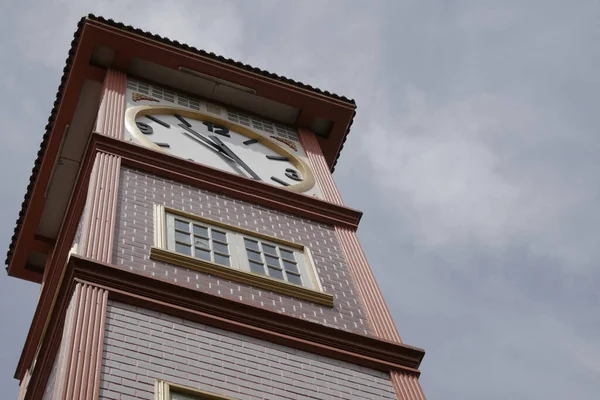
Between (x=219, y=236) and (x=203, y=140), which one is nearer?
(x=219, y=236)

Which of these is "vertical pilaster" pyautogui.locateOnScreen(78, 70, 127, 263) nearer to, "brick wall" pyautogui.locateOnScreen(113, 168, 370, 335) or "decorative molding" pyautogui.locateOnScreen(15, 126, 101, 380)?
"brick wall" pyautogui.locateOnScreen(113, 168, 370, 335)

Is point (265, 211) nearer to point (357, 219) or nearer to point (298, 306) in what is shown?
point (357, 219)

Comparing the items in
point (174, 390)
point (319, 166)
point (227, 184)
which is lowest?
point (174, 390)

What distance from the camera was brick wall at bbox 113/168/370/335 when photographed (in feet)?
34.0

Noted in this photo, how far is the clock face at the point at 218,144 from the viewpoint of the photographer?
13.9m

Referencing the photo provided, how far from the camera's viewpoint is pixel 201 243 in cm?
1123

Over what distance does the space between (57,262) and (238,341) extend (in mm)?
5717

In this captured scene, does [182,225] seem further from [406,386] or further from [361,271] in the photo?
[406,386]

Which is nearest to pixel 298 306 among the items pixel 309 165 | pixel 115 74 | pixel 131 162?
pixel 131 162

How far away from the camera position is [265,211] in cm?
1283

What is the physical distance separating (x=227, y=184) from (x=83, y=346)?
479 centimetres

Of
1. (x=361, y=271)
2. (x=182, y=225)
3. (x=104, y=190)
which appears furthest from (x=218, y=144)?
(x=361, y=271)

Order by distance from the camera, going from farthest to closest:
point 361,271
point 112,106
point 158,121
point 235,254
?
point 158,121 → point 112,106 → point 361,271 → point 235,254

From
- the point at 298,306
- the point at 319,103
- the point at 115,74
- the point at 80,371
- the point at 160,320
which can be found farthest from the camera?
the point at 319,103
